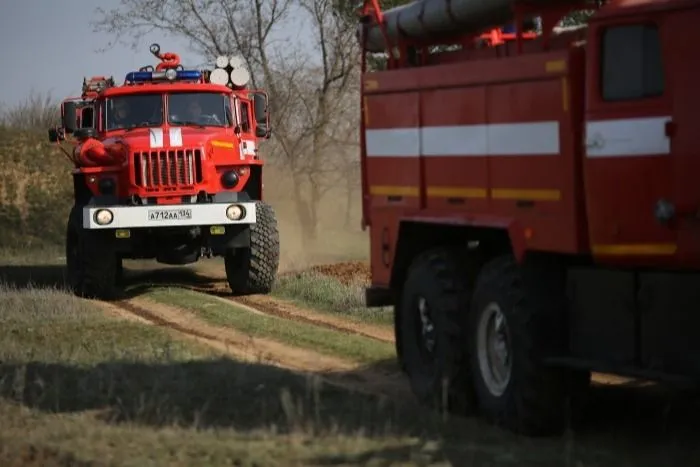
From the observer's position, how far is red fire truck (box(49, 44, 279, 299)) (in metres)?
19.1

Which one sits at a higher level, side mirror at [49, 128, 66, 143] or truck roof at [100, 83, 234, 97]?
truck roof at [100, 83, 234, 97]

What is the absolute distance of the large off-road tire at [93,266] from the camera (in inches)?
755

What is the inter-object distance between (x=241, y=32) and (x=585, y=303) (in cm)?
2168

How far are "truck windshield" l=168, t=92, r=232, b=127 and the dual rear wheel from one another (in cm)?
886

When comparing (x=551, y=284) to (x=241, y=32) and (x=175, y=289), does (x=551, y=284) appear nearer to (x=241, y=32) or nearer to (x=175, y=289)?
(x=175, y=289)

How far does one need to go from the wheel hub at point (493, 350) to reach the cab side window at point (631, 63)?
6.19 ft

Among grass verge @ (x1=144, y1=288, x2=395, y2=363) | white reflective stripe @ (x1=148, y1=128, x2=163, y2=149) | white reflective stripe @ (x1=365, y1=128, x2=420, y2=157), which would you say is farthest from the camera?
white reflective stripe @ (x1=148, y1=128, x2=163, y2=149)

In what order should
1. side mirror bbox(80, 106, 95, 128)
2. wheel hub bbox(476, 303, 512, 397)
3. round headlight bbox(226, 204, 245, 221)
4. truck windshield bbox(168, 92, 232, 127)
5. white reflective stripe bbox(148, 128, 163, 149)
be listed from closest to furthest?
wheel hub bbox(476, 303, 512, 397) < round headlight bbox(226, 204, 245, 221) < white reflective stripe bbox(148, 128, 163, 149) < truck windshield bbox(168, 92, 232, 127) < side mirror bbox(80, 106, 95, 128)

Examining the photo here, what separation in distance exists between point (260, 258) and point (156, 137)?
2107mm

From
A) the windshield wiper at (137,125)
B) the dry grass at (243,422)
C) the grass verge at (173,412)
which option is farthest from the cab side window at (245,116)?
the dry grass at (243,422)

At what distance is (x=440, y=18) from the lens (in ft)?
35.0

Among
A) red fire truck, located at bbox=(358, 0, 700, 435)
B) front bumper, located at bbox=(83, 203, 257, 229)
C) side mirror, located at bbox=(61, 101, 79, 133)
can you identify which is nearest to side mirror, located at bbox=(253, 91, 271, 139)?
front bumper, located at bbox=(83, 203, 257, 229)

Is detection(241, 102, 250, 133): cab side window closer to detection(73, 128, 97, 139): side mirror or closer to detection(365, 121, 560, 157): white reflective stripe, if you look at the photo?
detection(73, 128, 97, 139): side mirror

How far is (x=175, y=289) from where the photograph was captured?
2019 centimetres
